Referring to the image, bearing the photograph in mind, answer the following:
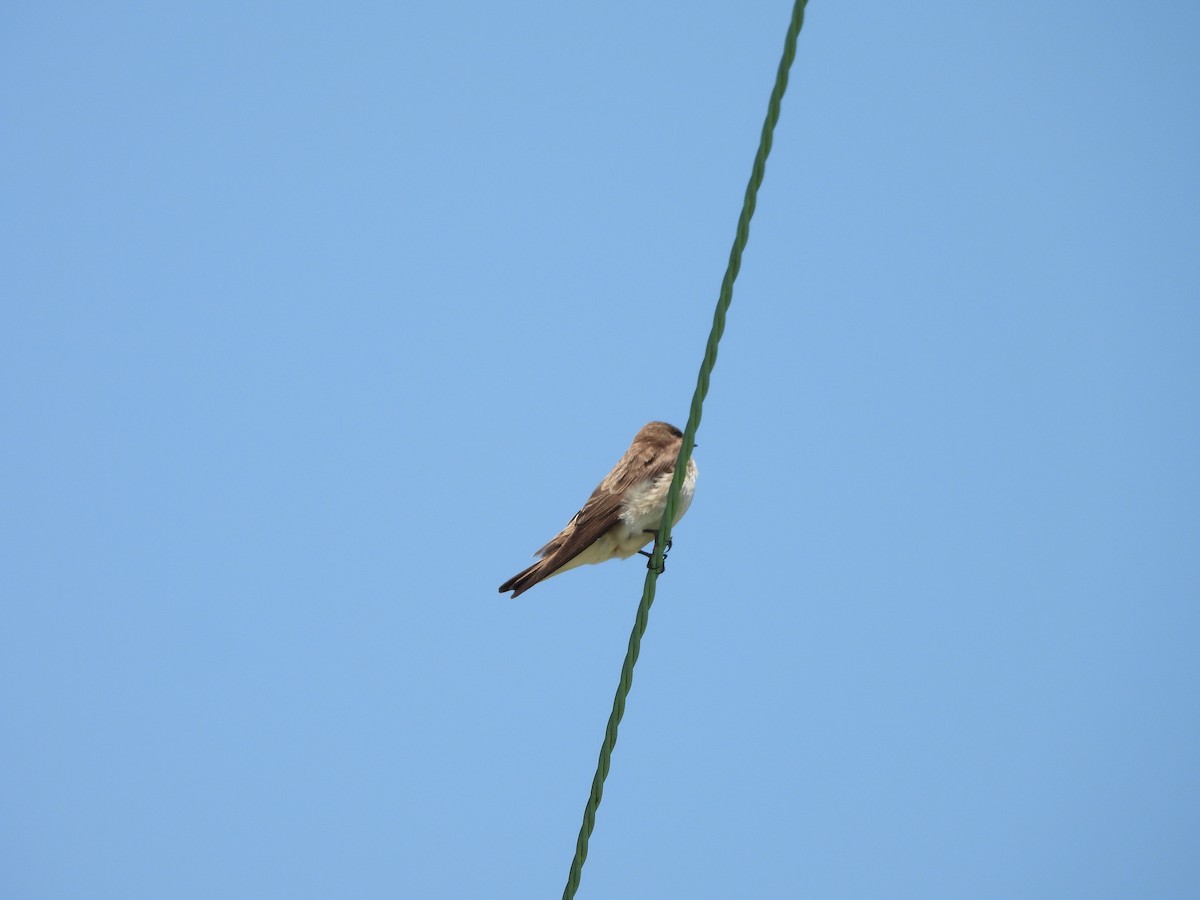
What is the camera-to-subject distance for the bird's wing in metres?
8.23

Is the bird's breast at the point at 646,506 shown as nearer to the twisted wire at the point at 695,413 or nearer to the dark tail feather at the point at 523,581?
the dark tail feather at the point at 523,581

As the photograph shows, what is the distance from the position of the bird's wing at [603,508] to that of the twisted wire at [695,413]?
2.89 m

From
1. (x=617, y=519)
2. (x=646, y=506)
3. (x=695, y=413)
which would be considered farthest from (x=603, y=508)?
(x=695, y=413)

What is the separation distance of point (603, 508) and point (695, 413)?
3.77 meters

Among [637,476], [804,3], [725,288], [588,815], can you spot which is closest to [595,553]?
[637,476]

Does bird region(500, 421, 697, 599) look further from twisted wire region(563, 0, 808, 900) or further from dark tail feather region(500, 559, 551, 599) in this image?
twisted wire region(563, 0, 808, 900)

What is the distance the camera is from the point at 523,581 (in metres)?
8.12

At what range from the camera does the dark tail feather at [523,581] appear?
812 centimetres

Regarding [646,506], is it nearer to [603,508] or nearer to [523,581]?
[603,508]

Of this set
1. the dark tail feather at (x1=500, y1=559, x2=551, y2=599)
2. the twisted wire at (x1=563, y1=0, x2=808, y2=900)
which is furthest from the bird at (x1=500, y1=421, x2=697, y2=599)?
the twisted wire at (x1=563, y1=0, x2=808, y2=900)

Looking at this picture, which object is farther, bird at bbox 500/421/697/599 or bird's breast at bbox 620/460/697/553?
bird's breast at bbox 620/460/697/553

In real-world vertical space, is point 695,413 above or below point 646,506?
below

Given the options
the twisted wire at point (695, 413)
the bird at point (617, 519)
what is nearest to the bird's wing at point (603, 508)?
the bird at point (617, 519)

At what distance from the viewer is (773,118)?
4180 mm
